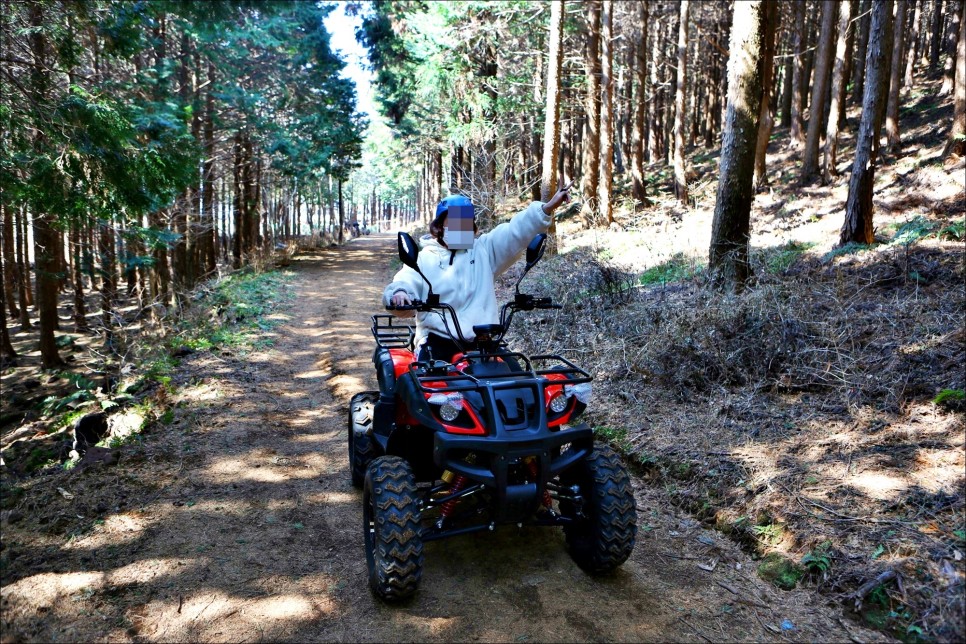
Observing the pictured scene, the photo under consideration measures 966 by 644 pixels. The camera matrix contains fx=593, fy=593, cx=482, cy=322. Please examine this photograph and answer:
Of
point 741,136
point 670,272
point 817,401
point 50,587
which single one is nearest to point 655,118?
point 670,272

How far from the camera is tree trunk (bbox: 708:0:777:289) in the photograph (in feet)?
23.0

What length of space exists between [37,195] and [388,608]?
6000 millimetres

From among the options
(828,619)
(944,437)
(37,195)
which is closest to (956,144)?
(944,437)

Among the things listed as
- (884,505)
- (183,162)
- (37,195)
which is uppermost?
(183,162)

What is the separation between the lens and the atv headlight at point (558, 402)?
10.6 feet

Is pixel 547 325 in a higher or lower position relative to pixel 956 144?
lower

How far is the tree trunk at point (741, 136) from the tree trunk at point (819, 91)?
1025cm

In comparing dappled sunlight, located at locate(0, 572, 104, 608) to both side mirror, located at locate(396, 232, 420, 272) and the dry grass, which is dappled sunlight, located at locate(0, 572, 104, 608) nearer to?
side mirror, located at locate(396, 232, 420, 272)

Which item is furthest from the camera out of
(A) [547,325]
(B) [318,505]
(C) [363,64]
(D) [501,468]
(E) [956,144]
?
(C) [363,64]

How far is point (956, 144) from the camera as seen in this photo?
12.0 meters

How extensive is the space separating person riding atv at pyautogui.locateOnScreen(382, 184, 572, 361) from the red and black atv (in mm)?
151

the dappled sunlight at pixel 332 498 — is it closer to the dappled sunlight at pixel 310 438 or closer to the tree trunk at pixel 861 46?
the dappled sunlight at pixel 310 438

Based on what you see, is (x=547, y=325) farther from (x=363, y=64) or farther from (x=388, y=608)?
(x=363, y=64)

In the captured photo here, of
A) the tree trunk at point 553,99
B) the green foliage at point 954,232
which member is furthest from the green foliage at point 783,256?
the tree trunk at point 553,99
